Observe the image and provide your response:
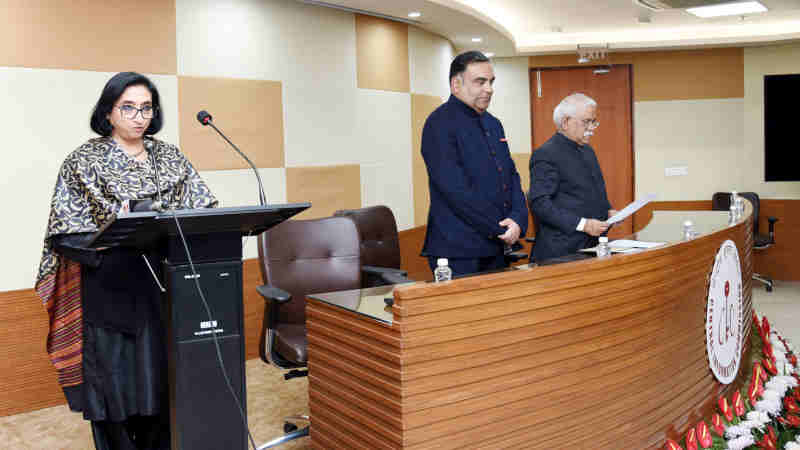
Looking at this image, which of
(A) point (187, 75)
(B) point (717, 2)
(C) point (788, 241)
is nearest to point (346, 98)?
(A) point (187, 75)

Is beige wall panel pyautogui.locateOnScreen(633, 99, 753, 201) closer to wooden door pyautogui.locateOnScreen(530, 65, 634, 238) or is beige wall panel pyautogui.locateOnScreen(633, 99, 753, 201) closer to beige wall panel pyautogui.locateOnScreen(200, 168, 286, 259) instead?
wooden door pyautogui.locateOnScreen(530, 65, 634, 238)

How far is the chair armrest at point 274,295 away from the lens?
2.97 metres

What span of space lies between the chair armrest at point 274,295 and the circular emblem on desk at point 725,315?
1873 millimetres

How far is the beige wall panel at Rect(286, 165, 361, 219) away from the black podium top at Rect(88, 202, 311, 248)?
2951 millimetres

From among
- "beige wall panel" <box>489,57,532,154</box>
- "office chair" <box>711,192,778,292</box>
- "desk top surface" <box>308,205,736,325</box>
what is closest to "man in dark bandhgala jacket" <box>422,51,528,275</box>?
"desk top surface" <box>308,205,736,325</box>

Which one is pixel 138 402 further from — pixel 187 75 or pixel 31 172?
pixel 187 75

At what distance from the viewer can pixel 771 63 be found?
25.5ft

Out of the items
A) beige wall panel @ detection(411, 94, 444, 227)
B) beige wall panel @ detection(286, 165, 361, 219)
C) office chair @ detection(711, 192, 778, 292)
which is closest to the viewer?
beige wall panel @ detection(286, 165, 361, 219)

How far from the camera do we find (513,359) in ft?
7.07

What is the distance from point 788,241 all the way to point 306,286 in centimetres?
638

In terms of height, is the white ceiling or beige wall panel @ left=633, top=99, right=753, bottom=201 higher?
the white ceiling

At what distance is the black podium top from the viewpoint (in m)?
1.78

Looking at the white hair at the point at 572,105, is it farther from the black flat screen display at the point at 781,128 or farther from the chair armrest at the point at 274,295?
the black flat screen display at the point at 781,128

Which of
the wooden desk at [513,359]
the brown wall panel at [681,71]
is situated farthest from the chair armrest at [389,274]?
the brown wall panel at [681,71]
